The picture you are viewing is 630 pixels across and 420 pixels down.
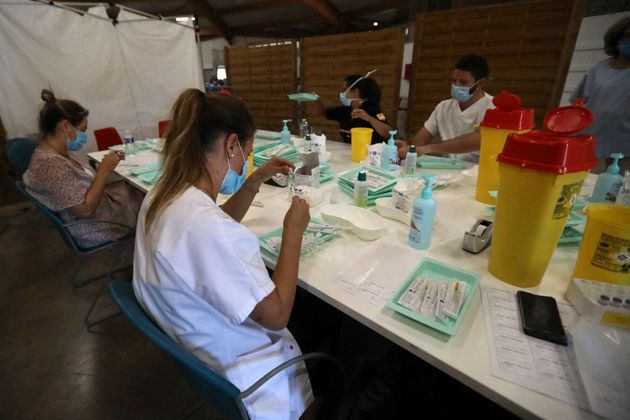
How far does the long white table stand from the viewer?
64cm

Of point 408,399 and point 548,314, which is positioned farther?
point 408,399

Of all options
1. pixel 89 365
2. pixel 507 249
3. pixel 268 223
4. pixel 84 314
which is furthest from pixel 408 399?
pixel 84 314

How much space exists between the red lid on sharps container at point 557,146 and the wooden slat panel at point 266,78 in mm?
5558

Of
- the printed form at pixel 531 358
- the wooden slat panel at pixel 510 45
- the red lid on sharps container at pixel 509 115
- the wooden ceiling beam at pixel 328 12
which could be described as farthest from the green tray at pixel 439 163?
the wooden ceiling beam at pixel 328 12

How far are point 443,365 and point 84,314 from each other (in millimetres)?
2325

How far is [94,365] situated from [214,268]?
160cm

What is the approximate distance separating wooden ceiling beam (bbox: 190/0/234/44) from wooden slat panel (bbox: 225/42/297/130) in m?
1.85

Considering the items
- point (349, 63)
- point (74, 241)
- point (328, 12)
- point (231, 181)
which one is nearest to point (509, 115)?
point (231, 181)

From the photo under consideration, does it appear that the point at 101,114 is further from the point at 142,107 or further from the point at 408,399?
the point at 408,399

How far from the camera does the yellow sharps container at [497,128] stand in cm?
134

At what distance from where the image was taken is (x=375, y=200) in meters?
1.46

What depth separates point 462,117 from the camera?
94.4 inches

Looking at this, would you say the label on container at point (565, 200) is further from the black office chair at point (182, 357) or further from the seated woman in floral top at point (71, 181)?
the seated woman in floral top at point (71, 181)

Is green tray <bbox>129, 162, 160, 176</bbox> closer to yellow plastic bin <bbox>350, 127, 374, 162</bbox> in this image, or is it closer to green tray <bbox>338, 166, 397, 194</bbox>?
green tray <bbox>338, 166, 397, 194</bbox>
